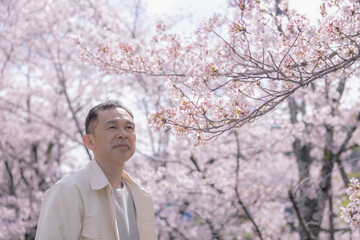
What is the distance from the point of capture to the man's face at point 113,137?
7.48ft

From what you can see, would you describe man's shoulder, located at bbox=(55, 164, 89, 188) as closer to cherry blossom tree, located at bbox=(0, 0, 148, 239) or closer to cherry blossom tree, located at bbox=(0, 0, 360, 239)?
cherry blossom tree, located at bbox=(0, 0, 360, 239)

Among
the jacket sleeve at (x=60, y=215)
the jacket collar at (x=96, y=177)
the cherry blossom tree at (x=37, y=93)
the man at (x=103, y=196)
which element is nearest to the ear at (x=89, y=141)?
the man at (x=103, y=196)

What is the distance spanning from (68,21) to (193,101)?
27.4ft

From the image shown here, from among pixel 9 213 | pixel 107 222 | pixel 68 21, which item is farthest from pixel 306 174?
pixel 68 21

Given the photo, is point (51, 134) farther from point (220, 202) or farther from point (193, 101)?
point (193, 101)

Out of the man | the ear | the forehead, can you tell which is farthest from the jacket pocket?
the forehead

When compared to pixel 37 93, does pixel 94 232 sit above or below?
below

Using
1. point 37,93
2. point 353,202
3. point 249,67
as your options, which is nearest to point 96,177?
point 249,67

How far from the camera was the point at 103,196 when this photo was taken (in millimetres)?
2162

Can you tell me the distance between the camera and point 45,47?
398 inches

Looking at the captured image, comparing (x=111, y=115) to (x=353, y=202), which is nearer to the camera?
(x=111, y=115)

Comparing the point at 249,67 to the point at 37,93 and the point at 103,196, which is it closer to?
the point at 103,196

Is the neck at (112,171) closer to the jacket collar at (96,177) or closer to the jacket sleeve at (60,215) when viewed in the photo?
the jacket collar at (96,177)

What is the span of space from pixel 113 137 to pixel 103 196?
0.35 meters
